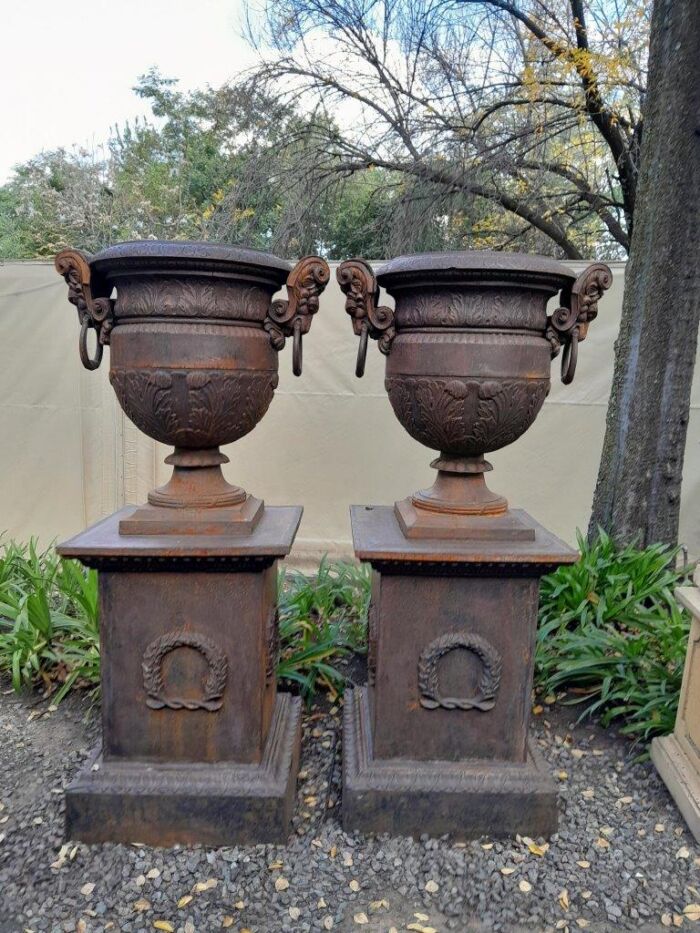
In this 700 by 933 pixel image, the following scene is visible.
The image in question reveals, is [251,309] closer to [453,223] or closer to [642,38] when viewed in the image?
[453,223]

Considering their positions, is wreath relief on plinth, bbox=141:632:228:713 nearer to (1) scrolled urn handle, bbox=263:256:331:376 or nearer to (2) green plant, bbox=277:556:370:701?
(2) green plant, bbox=277:556:370:701

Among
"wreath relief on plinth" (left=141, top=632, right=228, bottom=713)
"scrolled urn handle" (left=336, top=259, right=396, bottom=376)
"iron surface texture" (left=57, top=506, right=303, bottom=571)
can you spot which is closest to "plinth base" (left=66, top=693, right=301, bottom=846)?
"wreath relief on plinth" (left=141, top=632, right=228, bottom=713)

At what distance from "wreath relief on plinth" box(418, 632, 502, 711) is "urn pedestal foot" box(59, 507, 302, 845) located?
1.52 feet

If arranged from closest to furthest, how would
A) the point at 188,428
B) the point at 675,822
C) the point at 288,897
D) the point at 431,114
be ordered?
the point at 288,897 → the point at 188,428 → the point at 675,822 → the point at 431,114

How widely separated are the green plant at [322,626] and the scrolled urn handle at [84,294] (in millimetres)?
1421

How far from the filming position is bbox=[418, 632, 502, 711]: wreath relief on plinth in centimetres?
170

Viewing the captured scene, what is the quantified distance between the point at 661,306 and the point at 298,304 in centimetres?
190

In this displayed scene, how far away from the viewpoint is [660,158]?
8.79 feet

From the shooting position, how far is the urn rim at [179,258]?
4.83ft

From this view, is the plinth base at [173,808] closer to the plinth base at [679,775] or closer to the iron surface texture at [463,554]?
the iron surface texture at [463,554]

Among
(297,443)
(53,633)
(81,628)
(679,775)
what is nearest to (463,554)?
(679,775)

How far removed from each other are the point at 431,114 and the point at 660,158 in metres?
4.15

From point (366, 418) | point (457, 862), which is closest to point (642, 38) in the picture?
point (366, 418)

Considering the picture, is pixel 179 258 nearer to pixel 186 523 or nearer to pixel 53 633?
pixel 186 523
